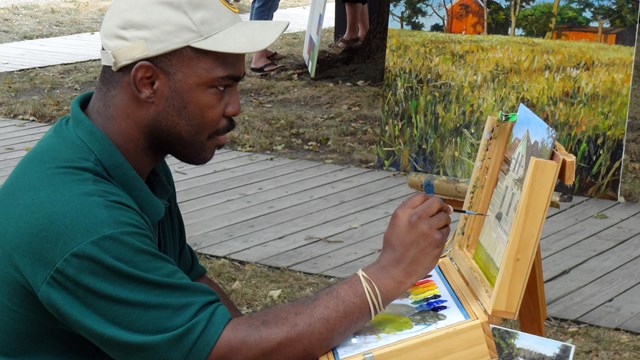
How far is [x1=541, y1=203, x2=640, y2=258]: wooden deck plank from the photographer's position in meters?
4.89

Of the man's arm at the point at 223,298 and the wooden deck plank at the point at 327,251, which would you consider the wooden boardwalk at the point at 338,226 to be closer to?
the wooden deck plank at the point at 327,251

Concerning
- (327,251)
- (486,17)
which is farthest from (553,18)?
(327,251)

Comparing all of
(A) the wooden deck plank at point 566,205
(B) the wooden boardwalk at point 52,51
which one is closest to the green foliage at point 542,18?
(A) the wooden deck plank at point 566,205

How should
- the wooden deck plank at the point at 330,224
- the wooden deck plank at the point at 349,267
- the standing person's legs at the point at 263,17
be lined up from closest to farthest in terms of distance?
the wooden deck plank at the point at 349,267
the wooden deck plank at the point at 330,224
the standing person's legs at the point at 263,17

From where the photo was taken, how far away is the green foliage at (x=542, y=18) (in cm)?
557

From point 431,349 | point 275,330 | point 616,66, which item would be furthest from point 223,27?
point 616,66

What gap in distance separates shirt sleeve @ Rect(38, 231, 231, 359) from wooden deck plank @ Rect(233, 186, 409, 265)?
282cm

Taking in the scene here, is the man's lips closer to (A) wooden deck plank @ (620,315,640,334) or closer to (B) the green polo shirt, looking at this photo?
(B) the green polo shirt

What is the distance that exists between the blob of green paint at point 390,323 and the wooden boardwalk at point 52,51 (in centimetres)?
823

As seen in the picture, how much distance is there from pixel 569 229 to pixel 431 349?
10.6ft

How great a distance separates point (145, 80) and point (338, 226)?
10.7ft

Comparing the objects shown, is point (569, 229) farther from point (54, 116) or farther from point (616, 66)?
point (54, 116)

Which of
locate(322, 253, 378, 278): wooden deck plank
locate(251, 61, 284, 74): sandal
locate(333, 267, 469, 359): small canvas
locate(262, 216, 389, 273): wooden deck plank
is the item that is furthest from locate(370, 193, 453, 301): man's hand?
locate(251, 61, 284, 74): sandal

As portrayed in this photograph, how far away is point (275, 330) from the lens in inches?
77.2
